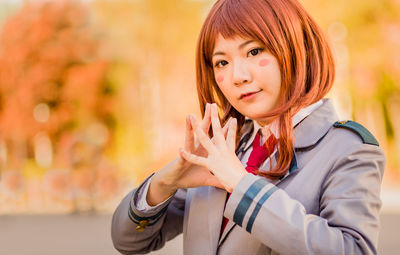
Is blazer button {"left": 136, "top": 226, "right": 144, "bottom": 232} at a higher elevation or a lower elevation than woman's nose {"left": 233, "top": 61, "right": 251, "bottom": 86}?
lower

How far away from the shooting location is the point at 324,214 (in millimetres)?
1387

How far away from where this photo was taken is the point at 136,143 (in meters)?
12.3

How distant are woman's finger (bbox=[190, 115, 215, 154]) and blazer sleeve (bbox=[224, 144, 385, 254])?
14cm

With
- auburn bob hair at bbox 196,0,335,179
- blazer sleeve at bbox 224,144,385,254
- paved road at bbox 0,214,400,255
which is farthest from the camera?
paved road at bbox 0,214,400,255

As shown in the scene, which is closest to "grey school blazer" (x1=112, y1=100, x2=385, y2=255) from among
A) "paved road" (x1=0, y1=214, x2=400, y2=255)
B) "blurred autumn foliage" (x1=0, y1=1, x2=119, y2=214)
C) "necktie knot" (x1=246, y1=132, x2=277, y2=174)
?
"necktie knot" (x1=246, y1=132, x2=277, y2=174)

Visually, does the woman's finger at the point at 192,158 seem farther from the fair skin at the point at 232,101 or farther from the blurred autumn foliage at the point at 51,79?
the blurred autumn foliage at the point at 51,79

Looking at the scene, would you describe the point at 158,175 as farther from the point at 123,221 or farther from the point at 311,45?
the point at 311,45

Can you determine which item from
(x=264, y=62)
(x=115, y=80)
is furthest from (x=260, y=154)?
(x=115, y=80)

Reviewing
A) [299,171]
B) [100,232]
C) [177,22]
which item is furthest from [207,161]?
[177,22]

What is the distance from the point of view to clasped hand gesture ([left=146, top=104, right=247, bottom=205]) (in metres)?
1.41

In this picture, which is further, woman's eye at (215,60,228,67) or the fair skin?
woman's eye at (215,60,228,67)

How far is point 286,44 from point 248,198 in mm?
513

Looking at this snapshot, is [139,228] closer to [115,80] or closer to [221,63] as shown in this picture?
[221,63]

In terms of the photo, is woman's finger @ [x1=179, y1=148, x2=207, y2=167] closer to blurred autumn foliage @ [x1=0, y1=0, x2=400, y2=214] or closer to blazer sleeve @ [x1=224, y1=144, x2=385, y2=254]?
blazer sleeve @ [x1=224, y1=144, x2=385, y2=254]
